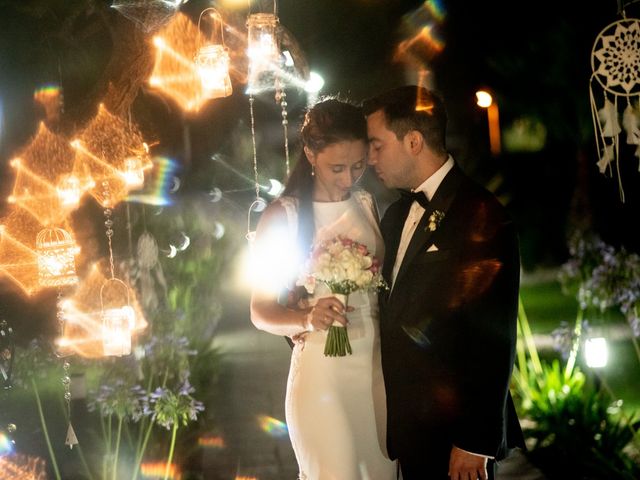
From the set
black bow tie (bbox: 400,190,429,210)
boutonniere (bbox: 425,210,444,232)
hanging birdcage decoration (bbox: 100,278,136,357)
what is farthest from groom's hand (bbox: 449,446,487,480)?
hanging birdcage decoration (bbox: 100,278,136,357)

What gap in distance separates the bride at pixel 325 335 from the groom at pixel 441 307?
0.10m

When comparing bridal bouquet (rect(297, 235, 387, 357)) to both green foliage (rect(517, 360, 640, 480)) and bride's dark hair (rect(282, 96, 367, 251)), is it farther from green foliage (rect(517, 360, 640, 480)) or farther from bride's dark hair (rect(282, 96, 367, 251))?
green foliage (rect(517, 360, 640, 480))

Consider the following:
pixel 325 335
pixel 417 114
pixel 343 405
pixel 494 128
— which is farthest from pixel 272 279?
pixel 494 128

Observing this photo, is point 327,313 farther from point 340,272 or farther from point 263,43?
point 263,43

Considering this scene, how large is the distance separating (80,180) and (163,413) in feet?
5.28

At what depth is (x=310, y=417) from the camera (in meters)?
3.56

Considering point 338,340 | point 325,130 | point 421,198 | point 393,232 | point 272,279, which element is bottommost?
point 338,340

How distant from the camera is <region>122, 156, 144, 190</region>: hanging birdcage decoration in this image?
18.2ft

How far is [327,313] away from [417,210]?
57cm

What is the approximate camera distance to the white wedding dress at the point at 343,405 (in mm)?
3514

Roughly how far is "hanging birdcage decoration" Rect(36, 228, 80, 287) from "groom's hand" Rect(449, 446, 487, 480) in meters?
2.63

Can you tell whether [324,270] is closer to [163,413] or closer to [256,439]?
[163,413]

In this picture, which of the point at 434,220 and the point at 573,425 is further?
the point at 573,425

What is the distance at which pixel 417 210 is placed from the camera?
350cm
